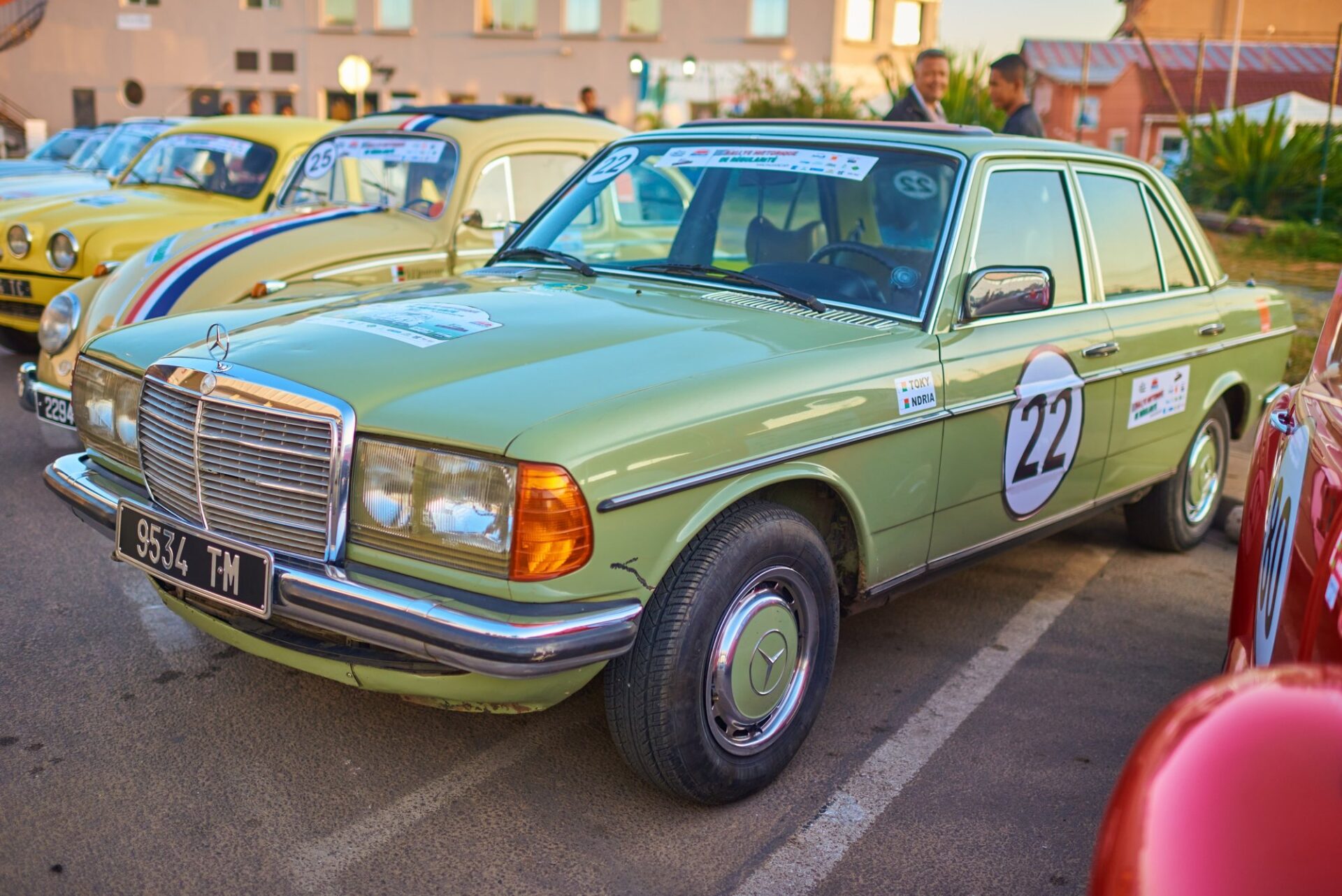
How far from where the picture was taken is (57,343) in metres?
5.40

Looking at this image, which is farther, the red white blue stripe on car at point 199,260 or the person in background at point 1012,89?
the person in background at point 1012,89

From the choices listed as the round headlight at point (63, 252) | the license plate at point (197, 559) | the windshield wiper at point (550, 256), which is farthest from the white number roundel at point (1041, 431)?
the round headlight at point (63, 252)

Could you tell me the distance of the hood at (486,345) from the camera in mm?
2703

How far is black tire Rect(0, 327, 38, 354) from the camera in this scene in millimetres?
8156

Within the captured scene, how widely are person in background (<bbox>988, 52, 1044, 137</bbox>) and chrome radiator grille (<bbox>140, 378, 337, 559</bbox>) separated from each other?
4.91m

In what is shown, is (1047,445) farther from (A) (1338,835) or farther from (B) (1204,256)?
(A) (1338,835)

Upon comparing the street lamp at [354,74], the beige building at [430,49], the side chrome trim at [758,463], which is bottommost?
the side chrome trim at [758,463]

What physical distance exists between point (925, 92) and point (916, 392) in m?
4.24

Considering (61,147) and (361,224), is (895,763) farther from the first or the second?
(61,147)

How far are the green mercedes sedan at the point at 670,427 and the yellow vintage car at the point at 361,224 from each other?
1.74 metres

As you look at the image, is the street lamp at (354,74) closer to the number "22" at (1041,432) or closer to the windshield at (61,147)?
the windshield at (61,147)

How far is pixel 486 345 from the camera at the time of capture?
10.1 ft

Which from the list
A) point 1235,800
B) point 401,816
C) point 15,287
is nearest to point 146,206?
point 15,287

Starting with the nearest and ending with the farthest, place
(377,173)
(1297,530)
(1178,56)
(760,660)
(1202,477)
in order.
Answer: (1297,530), (760,660), (1202,477), (377,173), (1178,56)
